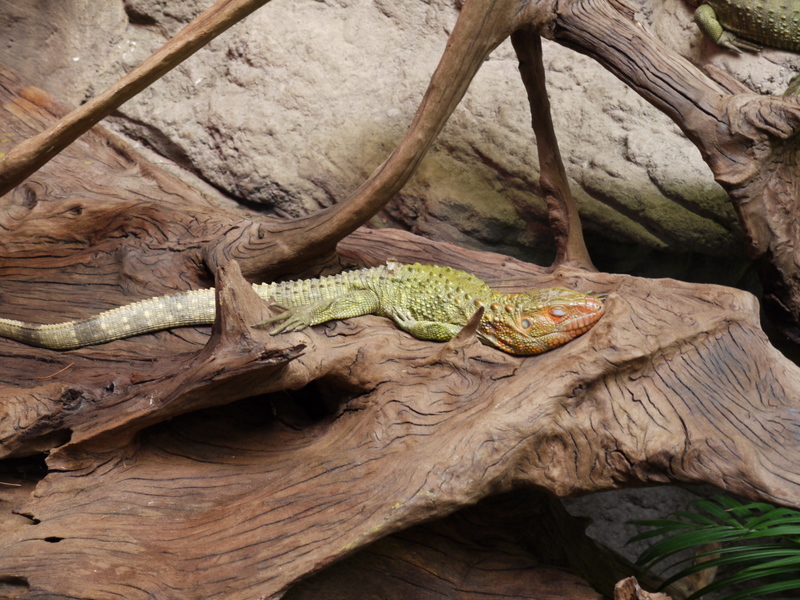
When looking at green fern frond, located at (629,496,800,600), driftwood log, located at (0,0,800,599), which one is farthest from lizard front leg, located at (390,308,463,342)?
green fern frond, located at (629,496,800,600)

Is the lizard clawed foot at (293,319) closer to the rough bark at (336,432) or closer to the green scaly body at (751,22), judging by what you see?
the rough bark at (336,432)

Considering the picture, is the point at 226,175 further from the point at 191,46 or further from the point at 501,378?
the point at 501,378

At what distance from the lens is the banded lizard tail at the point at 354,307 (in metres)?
3.28

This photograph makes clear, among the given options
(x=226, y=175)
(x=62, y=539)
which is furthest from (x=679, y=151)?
(x=62, y=539)

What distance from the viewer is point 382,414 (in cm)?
296

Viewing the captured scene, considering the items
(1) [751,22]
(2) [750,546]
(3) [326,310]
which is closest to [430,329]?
(3) [326,310]

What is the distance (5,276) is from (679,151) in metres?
4.45

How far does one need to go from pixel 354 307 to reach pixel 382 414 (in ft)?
2.57

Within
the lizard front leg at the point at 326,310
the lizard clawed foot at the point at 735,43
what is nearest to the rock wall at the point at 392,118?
the lizard clawed foot at the point at 735,43

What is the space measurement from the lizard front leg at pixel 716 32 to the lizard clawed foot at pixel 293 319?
Result: 356 centimetres

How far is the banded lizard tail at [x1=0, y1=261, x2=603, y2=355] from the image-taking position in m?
3.28

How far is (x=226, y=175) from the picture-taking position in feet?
17.5

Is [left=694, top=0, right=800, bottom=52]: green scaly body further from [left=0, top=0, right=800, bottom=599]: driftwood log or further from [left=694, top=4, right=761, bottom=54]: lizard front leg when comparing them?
[left=0, top=0, right=800, bottom=599]: driftwood log

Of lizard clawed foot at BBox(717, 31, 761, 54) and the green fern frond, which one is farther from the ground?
lizard clawed foot at BBox(717, 31, 761, 54)
